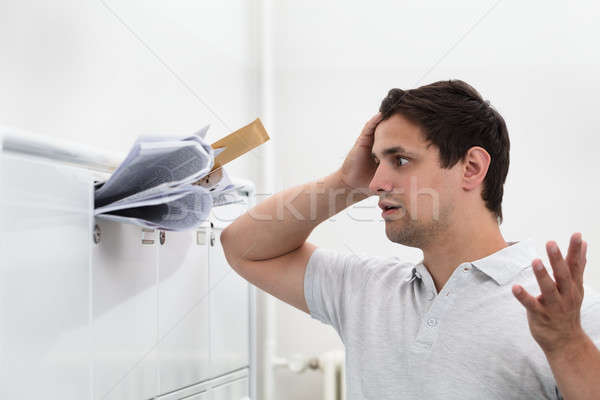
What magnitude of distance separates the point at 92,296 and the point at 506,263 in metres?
0.62

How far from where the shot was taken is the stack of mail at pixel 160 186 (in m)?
0.74

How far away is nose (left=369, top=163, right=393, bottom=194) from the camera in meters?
0.96

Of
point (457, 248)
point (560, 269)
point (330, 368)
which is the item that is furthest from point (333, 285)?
point (330, 368)

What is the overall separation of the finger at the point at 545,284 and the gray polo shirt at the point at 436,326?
0.16 meters

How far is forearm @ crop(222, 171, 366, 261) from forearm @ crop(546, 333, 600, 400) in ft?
1.59

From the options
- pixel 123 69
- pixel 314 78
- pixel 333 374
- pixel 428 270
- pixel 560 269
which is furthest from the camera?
pixel 314 78

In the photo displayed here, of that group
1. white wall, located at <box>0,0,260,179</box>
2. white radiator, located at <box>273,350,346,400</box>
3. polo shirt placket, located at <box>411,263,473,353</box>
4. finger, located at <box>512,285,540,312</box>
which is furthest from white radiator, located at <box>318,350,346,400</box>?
finger, located at <box>512,285,540,312</box>

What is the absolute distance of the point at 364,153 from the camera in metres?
1.05

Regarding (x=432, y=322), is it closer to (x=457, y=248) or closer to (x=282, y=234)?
(x=457, y=248)

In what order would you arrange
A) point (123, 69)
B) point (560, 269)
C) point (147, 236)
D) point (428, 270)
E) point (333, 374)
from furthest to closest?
point (333, 374) → point (123, 69) → point (428, 270) → point (147, 236) → point (560, 269)

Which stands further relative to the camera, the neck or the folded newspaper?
the neck

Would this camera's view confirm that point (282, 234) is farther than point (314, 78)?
No

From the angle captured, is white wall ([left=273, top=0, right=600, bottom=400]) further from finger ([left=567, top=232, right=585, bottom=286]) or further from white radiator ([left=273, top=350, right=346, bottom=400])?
finger ([left=567, top=232, right=585, bottom=286])

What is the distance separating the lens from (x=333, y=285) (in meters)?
1.05
